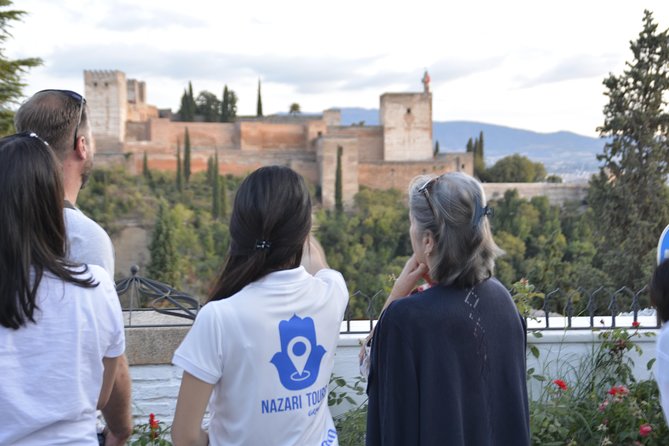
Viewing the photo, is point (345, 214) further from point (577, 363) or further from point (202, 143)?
point (577, 363)

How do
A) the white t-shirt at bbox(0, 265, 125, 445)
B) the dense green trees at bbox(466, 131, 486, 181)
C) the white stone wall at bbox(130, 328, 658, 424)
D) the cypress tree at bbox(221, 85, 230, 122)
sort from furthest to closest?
the cypress tree at bbox(221, 85, 230, 122) < the dense green trees at bbox(466, 131, 486, 181) < the white stone wall at bbox(130, 328, 658, 424) < the white t-shirt at bbox(0, 265, 125, 445)

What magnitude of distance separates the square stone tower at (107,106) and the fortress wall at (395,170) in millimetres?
13115

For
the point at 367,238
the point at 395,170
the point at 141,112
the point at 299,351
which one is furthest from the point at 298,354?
the point at 141,112

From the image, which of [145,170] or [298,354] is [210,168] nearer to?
[145,170]

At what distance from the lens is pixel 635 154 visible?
52.7 ft

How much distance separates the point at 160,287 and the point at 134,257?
32294mm

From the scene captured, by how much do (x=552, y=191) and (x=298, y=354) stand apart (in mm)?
36570

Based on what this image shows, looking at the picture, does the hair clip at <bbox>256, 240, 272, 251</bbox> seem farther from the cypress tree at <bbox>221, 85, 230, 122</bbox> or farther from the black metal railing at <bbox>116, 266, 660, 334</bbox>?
the cypress tree at <bbox>221, 85, 230, 122</bbox>

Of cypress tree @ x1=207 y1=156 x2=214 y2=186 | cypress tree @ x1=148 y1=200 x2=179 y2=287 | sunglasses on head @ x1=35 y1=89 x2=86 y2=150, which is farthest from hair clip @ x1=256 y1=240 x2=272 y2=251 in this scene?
cypress tree @ x1=207 y1=156 x2=214 y2=186

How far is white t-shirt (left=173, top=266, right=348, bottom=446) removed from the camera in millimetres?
1499

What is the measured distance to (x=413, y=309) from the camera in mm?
1615

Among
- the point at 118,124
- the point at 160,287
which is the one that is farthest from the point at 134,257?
the point at 160,287

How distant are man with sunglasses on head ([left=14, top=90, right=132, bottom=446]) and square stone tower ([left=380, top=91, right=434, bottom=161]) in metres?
40.7

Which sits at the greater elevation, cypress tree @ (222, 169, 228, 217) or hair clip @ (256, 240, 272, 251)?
hair clip @ (256, 240, 272, 251)
